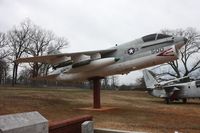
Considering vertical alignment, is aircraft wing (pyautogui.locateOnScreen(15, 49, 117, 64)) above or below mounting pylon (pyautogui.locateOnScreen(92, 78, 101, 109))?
above

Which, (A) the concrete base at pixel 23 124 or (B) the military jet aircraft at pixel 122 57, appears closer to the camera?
(A) the concrete base at pixel 23 124

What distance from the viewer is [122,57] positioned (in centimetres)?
1767

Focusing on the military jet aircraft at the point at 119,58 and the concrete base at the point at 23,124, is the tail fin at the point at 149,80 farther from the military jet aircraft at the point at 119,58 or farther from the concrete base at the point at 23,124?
the concrete base at the point at 23,124

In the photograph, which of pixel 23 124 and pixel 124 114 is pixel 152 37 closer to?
pixel 124 114

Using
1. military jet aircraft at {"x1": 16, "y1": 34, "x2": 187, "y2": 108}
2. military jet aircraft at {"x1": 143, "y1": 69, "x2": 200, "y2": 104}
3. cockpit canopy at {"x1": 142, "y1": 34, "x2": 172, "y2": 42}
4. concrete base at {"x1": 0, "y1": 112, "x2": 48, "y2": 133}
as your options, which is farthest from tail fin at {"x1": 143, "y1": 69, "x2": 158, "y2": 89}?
concrete base at {"x1": 0, "y1": 112, "x2": 48, "y2": 133}

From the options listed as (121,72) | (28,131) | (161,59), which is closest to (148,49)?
(161,59)

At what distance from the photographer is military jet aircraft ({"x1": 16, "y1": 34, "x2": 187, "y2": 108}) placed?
1698 centimetres

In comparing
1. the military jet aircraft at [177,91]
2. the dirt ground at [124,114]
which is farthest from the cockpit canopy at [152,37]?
the military jet aircraft at [177,91]

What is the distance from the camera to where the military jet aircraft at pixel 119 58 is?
55.7ft

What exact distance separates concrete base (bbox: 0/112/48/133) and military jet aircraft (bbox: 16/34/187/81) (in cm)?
1096

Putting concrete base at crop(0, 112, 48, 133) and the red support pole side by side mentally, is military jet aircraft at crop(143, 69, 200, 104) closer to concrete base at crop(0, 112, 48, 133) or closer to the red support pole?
the red support pole

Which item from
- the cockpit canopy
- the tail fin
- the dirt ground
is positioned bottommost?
the dirt ground

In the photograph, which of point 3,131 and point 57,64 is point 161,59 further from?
point 3,131

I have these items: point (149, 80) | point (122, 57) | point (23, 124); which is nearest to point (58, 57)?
point (122, 57)
